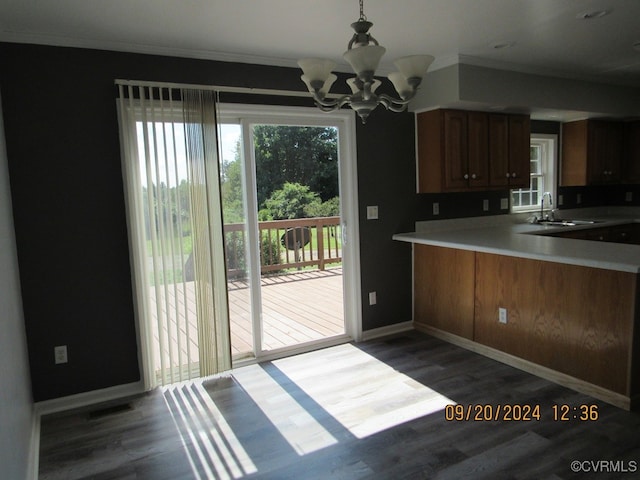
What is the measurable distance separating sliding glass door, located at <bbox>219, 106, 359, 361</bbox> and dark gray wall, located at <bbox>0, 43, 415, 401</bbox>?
1.99 ft

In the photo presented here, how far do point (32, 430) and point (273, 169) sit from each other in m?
2.38

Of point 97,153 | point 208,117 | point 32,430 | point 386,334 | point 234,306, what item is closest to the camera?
point 32,430

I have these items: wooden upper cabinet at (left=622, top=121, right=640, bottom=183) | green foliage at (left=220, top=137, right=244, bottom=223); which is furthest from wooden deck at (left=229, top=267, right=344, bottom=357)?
wooden upper cabinet at (left=622, top=121, right=640, bottom=183)

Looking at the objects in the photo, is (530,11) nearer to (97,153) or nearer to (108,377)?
(97,153)

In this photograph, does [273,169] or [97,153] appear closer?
[97,153]

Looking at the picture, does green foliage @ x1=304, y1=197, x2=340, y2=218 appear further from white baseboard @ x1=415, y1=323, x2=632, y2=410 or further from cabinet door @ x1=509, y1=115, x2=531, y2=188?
cabinet door @ x1=509, y1=115, x2=531, y2=188

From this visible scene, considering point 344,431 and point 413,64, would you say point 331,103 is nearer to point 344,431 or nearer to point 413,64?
point 413,64

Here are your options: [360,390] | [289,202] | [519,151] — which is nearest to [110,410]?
[360,390]

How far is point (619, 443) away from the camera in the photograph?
235 centimetres

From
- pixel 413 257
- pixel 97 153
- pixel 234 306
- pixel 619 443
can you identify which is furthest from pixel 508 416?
pixel 97 153

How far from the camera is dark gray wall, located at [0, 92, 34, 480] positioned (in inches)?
66.2

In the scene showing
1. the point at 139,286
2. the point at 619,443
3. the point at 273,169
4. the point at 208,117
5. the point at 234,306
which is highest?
the point at 208,117

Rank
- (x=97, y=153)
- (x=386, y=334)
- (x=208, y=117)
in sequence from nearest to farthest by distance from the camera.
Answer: (x=97, y=153)
(x=208, y=117)
(x=386, y=334)

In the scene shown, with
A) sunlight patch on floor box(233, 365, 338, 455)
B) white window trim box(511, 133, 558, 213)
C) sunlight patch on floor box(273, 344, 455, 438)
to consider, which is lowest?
sunlight patch on floor box(233, 365, 338, 455)
